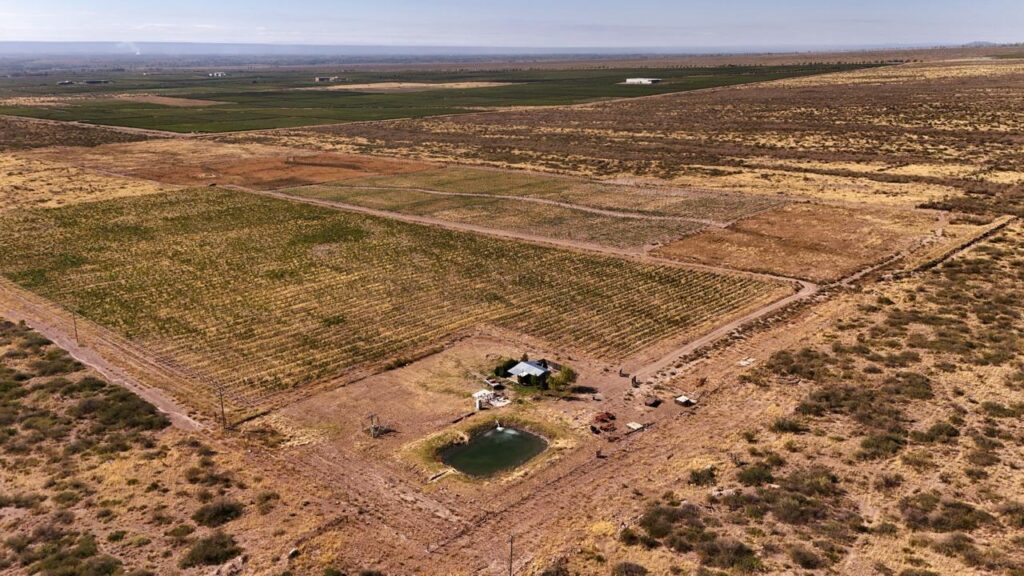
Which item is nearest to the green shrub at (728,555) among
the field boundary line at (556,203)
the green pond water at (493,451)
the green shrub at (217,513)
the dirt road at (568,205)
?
the green pond water at (493,451)

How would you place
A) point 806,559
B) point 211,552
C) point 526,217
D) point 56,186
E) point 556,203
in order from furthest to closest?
point 56,186, point 556,203, point 526,217, point 211,552, point 806,559

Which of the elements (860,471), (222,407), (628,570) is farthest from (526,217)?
(628,570)

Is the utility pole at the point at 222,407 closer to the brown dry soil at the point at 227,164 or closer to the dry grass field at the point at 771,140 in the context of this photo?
the brown dry soil at the point at 227,164

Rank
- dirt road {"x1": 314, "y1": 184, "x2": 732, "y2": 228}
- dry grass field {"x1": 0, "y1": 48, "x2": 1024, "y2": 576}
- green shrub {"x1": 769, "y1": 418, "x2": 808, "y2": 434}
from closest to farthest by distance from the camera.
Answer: dry grass field {"x1": 0, "y1": 48, "x2": 1024, "y2": 576} < green shrub {"x1": 769, "y1": 418, "x2": 808, "y2": 434} < dirt road {"x1": 314, "y1": 184, "x2": 732, "y2": 228}

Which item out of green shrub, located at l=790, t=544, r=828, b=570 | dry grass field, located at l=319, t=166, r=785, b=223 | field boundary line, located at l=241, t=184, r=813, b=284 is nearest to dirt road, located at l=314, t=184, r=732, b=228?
dry grass field, located at l=319, t=166, r=785, b=223

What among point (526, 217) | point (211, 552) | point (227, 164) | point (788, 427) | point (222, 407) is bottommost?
point (211, 552)

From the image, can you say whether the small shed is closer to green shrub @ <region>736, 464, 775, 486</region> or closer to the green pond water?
the green pond water

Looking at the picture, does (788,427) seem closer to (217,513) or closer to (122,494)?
(217,513)
